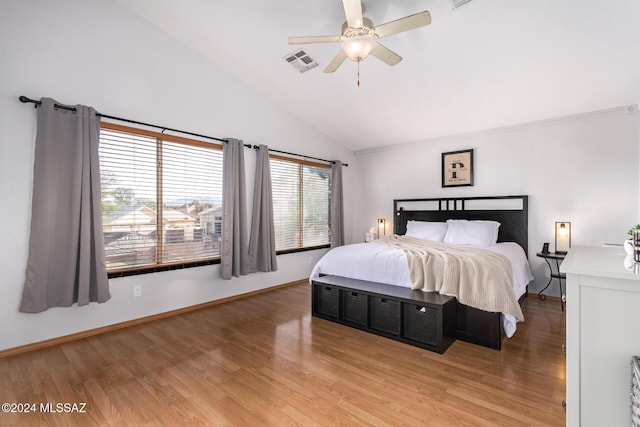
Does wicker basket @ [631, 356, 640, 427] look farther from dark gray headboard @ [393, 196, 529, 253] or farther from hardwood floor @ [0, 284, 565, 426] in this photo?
dark gray headboard @ [393, 196, 529, 253]

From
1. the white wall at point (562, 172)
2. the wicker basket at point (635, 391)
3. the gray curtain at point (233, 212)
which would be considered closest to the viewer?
Answer: the wicker basket at point (635, 391)

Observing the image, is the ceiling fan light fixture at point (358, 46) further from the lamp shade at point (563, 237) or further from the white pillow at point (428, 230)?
the lamp shade at point (563, 237)

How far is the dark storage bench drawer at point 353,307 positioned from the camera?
3078 mm

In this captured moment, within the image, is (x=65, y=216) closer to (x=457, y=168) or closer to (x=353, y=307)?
(x=353, y=307)

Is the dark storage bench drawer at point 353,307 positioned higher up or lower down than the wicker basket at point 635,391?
lower down

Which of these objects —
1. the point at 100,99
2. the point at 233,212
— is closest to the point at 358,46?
the point at 233,212

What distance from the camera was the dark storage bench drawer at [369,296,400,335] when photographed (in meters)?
2.84

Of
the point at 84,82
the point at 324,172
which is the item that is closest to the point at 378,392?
the point at 84,82

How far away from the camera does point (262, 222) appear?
4.39m

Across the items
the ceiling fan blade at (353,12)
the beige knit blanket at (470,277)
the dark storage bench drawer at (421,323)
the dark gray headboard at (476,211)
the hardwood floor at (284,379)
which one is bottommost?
the hardwood floor at (284,379)

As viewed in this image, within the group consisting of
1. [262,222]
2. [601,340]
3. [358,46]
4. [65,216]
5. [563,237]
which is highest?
[358,46]

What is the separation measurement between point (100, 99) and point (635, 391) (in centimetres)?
419

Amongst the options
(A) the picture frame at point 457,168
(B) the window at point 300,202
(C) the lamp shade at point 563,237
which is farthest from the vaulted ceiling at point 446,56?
(C) the lamp shade at point 563,237

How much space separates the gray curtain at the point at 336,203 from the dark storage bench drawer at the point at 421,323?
2982 millimetres
